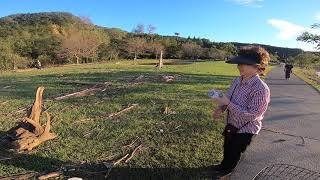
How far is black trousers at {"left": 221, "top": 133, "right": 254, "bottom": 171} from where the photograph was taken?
5372 mm

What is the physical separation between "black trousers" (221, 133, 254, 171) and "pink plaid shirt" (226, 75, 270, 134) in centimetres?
10

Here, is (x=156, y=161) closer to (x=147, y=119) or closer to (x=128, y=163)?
(x=128, y=163)

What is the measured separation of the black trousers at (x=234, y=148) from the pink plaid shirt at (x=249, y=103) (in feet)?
0.33

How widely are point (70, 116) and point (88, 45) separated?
199 ft

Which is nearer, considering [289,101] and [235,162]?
[235,162]

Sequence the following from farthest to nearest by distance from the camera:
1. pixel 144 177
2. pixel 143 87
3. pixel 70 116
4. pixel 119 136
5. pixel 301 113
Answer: pixel 143 87
pixel 301 113
pixel 70 116
pixel 119 136
pixel 144 177

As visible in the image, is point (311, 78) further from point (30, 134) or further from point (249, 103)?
point (249, 103)

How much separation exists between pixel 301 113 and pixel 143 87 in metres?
4.96

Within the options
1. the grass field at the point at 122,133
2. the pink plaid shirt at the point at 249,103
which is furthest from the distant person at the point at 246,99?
the grass field at the point at 122,133

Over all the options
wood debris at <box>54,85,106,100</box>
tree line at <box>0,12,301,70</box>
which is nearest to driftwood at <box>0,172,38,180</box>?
wood debris at <box>54,85,106,100</box>

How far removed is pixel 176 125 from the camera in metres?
8.24

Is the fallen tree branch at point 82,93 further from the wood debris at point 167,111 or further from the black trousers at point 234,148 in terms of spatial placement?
the black trousers at point 234,148

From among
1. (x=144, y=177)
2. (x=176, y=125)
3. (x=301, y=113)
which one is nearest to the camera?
(x=144, y=177)

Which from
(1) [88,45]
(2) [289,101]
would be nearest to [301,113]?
(2) [289,101]
